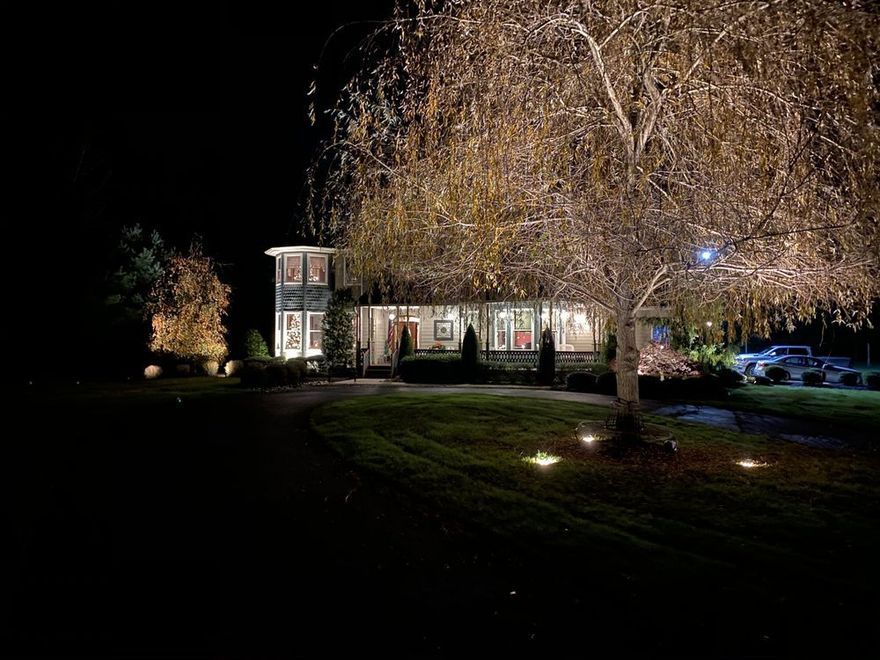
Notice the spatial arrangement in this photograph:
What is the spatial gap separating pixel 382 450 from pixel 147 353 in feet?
86.6

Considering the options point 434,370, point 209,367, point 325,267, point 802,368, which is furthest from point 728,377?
point 209,367

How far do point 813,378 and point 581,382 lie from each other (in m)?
11.4

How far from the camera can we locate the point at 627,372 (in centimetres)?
1057

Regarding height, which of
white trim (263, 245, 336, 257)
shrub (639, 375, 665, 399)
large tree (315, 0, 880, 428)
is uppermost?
white trim (263, 245, 336, 257)

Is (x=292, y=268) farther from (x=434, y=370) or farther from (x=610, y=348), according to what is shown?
(x=610, y=348)

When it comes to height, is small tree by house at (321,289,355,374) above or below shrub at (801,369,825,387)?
above

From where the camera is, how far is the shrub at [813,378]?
25.1 m

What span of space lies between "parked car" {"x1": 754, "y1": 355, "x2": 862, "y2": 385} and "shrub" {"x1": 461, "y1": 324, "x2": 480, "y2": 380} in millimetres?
12808

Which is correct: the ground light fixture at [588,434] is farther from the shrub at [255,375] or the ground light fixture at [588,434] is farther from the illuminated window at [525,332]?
the illuminated window at [525,332]

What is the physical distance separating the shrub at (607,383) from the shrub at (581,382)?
0.30 meters

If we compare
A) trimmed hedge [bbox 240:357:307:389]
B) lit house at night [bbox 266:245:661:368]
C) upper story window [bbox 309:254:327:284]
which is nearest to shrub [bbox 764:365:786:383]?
lit house at night [bbox 266:245:661:368]

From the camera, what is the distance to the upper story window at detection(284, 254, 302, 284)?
31.2m

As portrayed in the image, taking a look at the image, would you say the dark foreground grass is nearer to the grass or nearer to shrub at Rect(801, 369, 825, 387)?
the grass

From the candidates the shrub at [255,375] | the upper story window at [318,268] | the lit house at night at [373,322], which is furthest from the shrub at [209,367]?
the shrub at [255,375]
